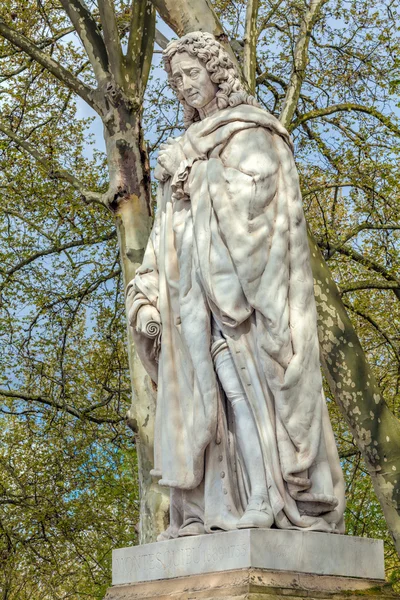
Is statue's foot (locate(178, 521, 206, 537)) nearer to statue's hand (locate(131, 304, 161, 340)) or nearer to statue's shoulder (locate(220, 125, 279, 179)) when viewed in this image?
statue's hand (locate(131, 304, 161, 340))

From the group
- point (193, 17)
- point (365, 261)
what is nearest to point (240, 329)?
point (193, 17)

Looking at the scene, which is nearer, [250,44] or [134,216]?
[134,216]

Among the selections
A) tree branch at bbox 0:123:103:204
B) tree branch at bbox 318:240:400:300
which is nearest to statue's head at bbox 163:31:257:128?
tree branch at bbox 0:123:103:204

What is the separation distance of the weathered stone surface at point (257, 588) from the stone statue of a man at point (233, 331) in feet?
0.82

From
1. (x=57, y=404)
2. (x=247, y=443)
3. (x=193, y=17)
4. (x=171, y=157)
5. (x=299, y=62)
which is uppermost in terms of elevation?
(x=299, y=62)

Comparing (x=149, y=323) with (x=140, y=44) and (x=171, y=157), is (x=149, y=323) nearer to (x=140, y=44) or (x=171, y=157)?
(x=171, y=157)

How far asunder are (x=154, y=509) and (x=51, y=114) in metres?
8.45

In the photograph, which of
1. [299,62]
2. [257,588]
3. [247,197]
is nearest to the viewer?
[257,588]

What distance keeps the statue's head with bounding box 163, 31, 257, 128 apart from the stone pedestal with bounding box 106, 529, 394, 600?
7.34 ft

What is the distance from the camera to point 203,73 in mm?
5641

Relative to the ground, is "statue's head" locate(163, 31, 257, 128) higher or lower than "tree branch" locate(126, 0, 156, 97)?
lower

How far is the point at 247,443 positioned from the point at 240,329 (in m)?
0.54

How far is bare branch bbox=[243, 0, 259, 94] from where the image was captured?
481 inches

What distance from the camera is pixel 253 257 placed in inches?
200
